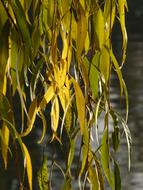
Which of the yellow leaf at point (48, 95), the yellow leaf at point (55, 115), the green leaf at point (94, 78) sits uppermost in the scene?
the green leaf at point (94, 78)

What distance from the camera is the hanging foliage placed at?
1.98ft

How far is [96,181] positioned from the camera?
2.14 ft

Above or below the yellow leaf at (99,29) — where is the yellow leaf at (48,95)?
below

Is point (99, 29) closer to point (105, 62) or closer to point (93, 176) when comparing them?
point (105, 62)

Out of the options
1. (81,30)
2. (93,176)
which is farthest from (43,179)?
(81,30)

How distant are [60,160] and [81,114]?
2334mm

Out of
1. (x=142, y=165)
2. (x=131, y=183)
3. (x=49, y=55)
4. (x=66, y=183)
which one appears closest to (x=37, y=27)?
(x=49, y=55)

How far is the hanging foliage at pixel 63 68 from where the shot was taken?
0.60 meters

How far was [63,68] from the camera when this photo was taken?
2.05ft

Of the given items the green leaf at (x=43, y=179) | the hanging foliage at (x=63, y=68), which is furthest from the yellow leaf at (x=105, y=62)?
the green leaf at (x=43, y=179)

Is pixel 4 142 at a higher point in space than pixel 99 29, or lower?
lower

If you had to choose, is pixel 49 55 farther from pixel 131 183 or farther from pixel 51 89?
pixel 131 183

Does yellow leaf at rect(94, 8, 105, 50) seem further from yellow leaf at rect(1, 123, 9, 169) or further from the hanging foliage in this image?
yellow leaf at rect(1, 123, 9, 169)

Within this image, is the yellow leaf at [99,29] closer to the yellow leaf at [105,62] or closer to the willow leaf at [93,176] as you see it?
the yellow leaf at [105,62]
